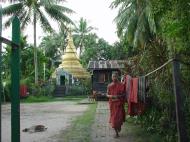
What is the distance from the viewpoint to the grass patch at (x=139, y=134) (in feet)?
33.1

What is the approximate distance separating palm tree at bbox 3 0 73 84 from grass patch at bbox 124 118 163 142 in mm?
24475

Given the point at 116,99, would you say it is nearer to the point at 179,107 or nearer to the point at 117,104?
the point at 117,104

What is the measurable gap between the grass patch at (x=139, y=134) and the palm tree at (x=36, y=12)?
80.3 ft

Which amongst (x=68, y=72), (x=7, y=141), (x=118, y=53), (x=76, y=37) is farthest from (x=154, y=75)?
(x=76, y=37)

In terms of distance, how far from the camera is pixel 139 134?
11234 mm

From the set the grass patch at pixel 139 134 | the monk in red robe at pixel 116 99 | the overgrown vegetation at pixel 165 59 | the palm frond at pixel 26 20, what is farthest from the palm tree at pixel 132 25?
the monk in red robe at pixel 116 99

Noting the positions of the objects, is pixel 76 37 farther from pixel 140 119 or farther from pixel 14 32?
pixel 14 32

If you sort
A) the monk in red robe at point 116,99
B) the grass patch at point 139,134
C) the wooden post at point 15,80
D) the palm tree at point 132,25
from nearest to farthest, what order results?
the wooden post at point 15,80 < the grass patch at point 139,134 < the monk in red robe at point 116,99 < the palm tree at point 132,25

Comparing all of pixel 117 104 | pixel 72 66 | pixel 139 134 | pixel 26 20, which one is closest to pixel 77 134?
pixel 117 104

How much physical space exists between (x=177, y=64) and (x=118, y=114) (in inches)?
245

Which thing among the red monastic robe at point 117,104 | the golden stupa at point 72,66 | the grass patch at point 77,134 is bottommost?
the grass patch at point 77,134

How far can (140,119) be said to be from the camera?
13688 mm

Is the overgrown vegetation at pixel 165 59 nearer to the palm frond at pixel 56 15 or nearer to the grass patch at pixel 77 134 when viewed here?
the grass patch at pixel 77 134

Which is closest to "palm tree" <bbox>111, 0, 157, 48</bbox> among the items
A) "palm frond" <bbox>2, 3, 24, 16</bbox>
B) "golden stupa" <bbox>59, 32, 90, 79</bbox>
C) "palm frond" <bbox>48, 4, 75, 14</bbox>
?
"palm frond" <bbox>48, 4, 75, 14</bbox>
